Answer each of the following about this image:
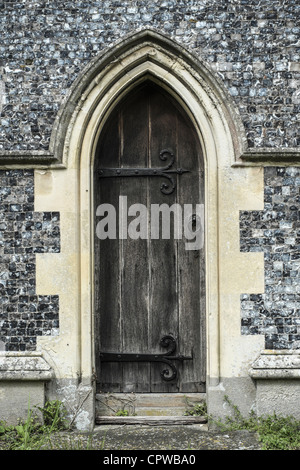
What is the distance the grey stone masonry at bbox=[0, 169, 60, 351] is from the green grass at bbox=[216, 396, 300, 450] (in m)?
1.58

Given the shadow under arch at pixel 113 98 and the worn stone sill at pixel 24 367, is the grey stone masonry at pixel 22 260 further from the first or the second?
the shadow under arch at pixel 113 98

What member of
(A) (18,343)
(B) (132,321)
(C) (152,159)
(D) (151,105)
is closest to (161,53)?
(D) (151,105)

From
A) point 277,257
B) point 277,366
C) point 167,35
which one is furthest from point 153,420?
point 167,35

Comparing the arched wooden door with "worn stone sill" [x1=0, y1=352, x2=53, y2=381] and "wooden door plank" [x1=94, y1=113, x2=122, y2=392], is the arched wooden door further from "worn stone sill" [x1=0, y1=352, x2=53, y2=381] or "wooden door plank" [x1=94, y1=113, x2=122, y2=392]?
"worn stone sill" [x1=0, y1=352, x2=53, y2=381]

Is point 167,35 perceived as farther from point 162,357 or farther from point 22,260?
point 162,357

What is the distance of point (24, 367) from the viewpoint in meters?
4.27

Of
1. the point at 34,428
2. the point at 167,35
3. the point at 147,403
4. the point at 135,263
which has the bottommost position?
the point at 34,428

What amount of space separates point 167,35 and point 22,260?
85.4 inches

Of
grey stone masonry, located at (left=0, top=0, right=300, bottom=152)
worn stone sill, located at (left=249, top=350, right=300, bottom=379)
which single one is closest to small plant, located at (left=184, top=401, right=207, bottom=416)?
worn stone sill, located at (left=249, top=350, right=300, bottom=379)

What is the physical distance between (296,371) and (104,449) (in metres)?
1.58

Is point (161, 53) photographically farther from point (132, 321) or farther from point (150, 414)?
point (150, 414)

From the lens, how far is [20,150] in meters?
4.35

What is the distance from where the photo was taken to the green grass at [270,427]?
392 cm

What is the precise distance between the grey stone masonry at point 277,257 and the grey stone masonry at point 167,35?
0.35m
